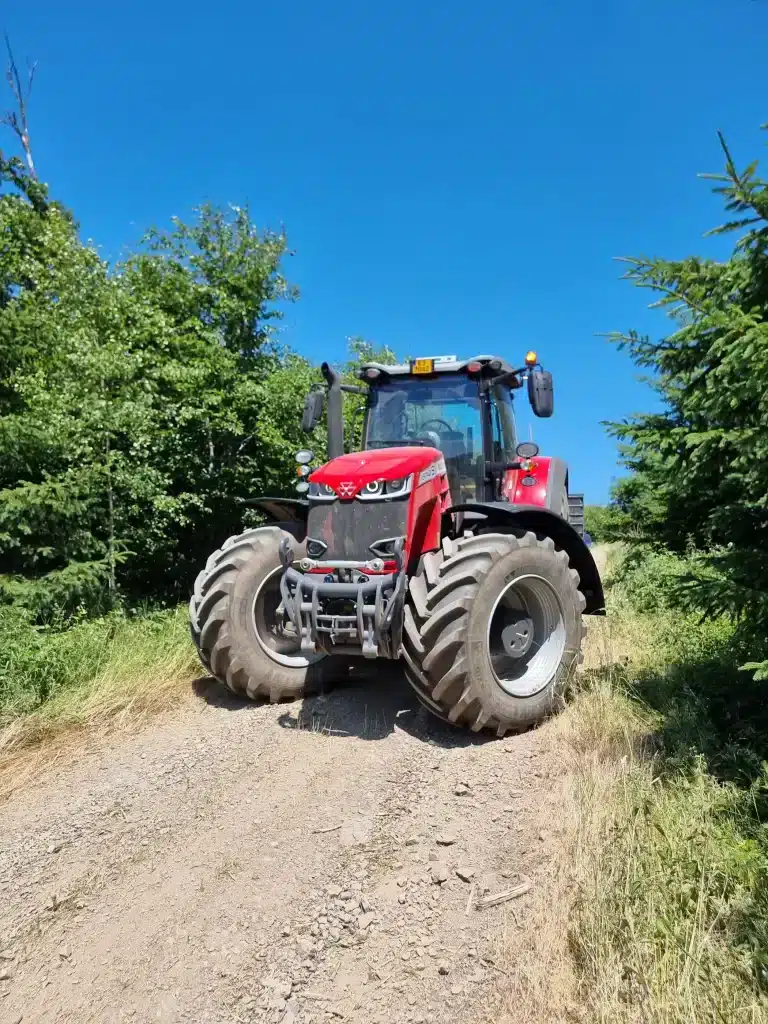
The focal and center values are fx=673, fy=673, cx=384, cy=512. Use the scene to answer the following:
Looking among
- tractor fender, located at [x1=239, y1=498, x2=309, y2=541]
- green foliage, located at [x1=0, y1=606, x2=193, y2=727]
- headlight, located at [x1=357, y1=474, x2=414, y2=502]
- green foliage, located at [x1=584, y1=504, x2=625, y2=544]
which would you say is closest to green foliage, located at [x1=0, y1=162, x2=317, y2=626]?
green foliage, located at [x1=0, y1=606, x2=193, y2=727]

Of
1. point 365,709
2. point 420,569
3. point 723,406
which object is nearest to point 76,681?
point 365,709

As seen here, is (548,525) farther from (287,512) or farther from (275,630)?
(275,630)

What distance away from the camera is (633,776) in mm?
3322

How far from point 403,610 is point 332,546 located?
769 millimetres

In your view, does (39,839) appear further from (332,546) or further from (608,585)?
(608,585)

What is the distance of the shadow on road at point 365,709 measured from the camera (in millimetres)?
4527

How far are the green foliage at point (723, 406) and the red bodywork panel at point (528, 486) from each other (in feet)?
7.11

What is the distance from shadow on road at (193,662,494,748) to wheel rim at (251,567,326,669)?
0.30 m

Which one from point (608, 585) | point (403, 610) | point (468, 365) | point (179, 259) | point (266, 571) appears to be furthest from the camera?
point (179, 259)

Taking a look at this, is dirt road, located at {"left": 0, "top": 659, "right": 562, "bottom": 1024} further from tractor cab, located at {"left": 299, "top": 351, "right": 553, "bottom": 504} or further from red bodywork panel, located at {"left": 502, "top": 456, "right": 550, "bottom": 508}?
red bodywork panel, located at {"left": 502, "top": 456, "right": 550, "bottom": 508}

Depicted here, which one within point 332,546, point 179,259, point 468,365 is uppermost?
point 179,259

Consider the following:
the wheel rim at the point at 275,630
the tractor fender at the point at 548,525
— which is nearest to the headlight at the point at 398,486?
the tractor fender at the point at 548,525

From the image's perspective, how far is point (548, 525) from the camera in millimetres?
5305

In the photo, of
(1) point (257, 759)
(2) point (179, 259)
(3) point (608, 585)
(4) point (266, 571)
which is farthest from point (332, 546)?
(2) point (179, 259)
